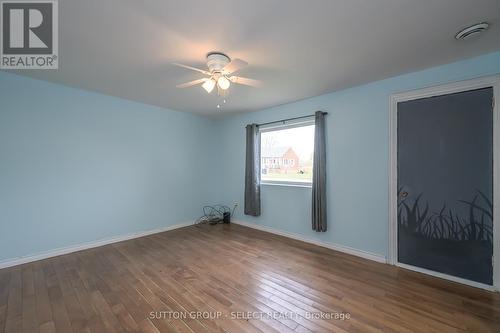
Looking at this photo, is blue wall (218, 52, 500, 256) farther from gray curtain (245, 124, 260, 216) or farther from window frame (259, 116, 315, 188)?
gray curtain (245, 124, 260, 216)

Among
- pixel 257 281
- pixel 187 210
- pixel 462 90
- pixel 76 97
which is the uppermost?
pixel 76 97

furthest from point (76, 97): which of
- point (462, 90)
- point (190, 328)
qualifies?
point (462, 90)

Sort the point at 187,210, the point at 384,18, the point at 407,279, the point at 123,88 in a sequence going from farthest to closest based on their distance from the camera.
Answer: the point at 187,210
the point at 123,88
the point at 407,279
the point at 384,18

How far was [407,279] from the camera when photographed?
232 centimetres

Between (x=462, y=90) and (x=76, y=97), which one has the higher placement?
(x=76, y=97)

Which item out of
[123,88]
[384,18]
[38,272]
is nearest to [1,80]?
[123,88]

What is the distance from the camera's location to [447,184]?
231cm

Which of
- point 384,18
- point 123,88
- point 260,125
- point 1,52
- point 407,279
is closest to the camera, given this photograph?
point 384,18

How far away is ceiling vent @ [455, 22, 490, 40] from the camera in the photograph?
1.65 metres

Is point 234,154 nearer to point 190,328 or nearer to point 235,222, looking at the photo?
point 235,222

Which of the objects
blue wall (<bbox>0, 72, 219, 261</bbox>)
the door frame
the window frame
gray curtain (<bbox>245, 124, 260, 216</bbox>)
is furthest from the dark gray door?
blue wall (<bbox>0, 72, 219, 261</bbox>)

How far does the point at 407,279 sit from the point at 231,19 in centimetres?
320

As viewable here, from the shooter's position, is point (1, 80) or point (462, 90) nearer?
point (462, 90)

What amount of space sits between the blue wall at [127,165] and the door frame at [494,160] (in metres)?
0.07
